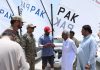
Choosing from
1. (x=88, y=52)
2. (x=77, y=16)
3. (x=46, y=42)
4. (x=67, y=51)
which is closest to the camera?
(x=88, y=52)

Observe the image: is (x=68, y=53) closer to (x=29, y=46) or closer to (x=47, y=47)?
(x=47, y=47)

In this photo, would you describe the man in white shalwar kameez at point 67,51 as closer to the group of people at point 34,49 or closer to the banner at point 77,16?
the group of people at point 34,49

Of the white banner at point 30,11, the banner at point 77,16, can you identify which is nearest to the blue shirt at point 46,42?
the white banner at point 30,11

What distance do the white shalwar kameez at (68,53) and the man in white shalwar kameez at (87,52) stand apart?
2.11 meters

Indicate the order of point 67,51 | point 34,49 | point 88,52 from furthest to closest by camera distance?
point 67,51 → point 34,49 → point 88,52

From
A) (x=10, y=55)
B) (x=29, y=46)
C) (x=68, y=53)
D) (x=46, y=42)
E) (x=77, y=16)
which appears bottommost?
(x=68, y=53)

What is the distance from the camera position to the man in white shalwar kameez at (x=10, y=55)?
5.47 m

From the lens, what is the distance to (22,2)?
10484 millimetres

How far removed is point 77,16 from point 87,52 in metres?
2.53

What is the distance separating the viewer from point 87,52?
312 inches

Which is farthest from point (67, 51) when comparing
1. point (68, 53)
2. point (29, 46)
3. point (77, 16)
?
point (29, 46)

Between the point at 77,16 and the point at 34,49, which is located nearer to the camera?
the point at 34,49

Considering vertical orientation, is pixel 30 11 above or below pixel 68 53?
above

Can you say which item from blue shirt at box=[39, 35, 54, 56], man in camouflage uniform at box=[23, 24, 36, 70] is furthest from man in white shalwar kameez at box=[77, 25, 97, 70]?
blue shirt at box=[39, 35, 54, 56]
